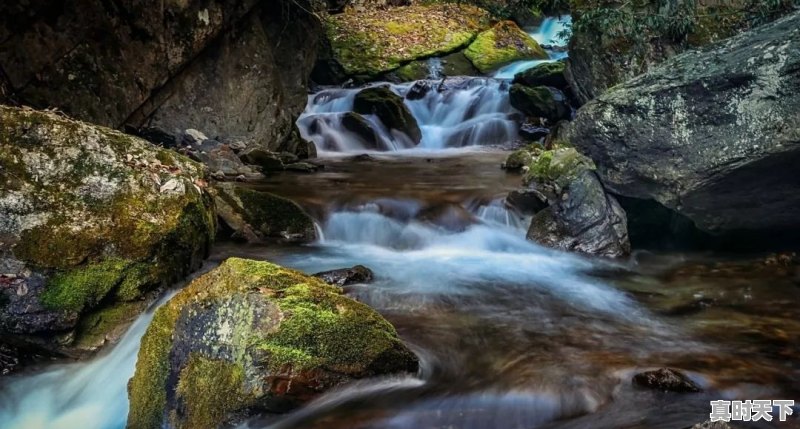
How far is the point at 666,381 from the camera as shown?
12.1ft

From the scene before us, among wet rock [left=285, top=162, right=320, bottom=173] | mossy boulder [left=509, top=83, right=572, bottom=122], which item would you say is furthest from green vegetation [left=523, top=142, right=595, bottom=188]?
mossy boulder [left=509, top=83, right=572, bottom=122]

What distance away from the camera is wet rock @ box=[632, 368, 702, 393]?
12.0 feet

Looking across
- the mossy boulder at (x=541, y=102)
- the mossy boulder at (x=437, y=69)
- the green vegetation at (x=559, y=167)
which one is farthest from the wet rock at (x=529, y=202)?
the mossy boulder at (x=437, y=69)

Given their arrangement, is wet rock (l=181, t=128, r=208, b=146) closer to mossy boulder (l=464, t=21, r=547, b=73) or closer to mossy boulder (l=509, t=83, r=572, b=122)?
mossy boulder (l=509, t=83, r=572, b=122)

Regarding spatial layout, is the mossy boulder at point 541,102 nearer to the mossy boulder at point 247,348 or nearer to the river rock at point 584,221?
the river rock at point 584,221

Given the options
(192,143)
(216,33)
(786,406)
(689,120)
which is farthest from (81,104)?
(786,406)

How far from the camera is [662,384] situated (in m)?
3.68

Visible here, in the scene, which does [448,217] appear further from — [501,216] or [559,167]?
[559,167]

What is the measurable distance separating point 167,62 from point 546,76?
1002 cm

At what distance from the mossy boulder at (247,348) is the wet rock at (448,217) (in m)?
3.93

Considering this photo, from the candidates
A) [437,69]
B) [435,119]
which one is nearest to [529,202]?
[435,119]

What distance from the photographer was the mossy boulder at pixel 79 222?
439cm

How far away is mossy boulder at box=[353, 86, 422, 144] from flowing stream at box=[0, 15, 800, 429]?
5.41 metres

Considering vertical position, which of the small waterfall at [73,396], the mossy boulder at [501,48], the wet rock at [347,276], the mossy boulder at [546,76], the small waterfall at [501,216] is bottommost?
the small waterfall at [73,396]
